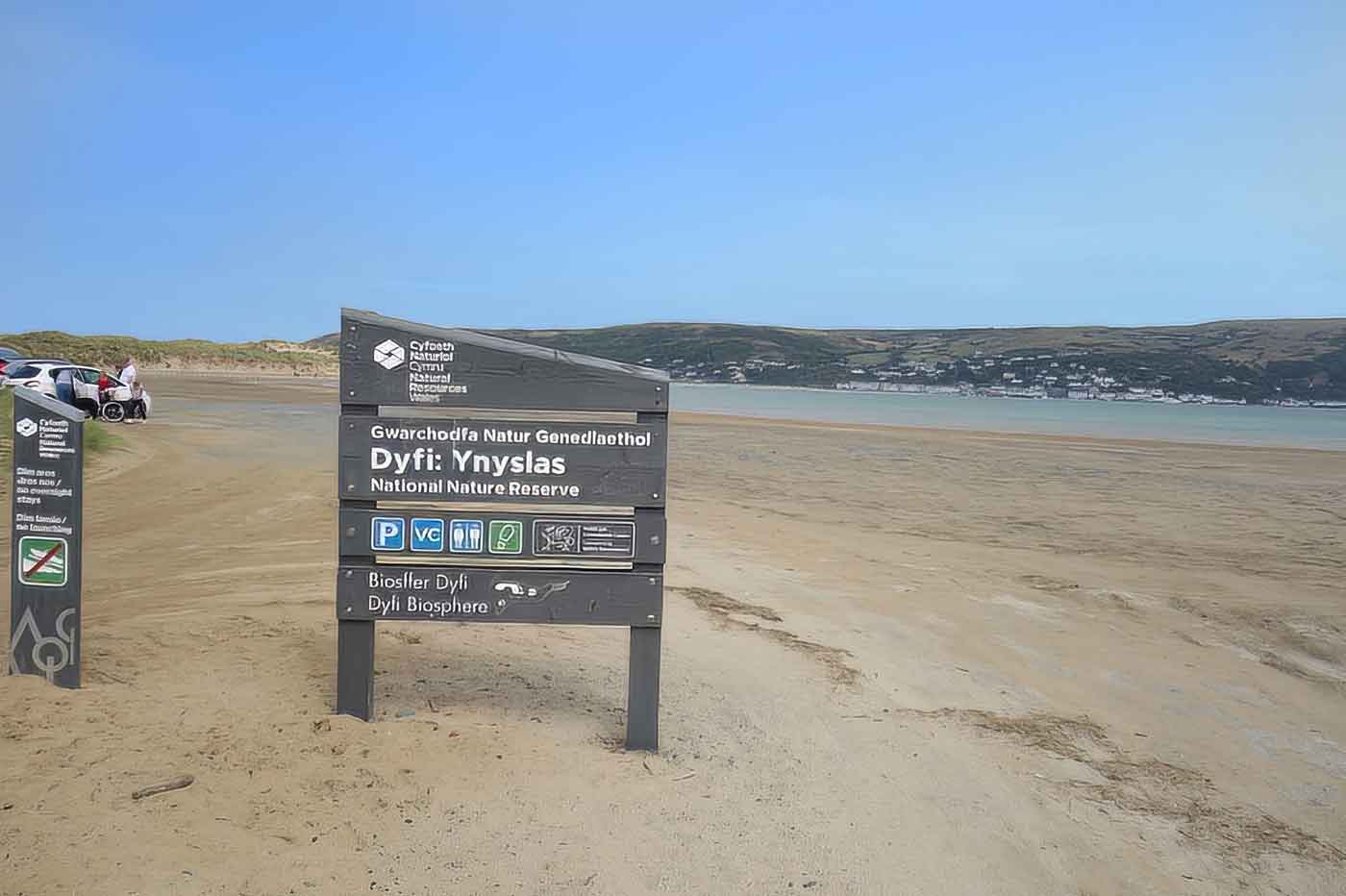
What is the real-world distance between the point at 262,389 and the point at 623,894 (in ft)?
157

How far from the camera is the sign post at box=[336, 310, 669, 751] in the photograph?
14.8ft

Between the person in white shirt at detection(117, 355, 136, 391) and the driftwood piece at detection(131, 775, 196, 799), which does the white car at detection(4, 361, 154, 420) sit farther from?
the driftwood piece at detection(131, 775, 196, 799)

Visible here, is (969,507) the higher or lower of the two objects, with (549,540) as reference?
lower

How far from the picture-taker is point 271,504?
1155cm

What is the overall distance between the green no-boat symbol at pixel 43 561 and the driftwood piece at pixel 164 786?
1537 mm

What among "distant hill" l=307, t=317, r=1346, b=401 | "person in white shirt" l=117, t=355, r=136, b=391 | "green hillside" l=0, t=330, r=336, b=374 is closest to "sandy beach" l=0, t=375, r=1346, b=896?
"person in white shirt" l=117, t=355, r=136, b=391

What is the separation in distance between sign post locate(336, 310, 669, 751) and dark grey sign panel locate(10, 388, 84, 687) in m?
1.34

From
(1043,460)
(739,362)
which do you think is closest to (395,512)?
(1043,460)

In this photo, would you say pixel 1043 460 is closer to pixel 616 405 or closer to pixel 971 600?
pixel 971 600

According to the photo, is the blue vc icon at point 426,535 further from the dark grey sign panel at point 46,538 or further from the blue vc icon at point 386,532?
the dark grey sign panel at point 46,538

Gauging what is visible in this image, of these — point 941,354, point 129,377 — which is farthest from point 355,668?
point 941,354

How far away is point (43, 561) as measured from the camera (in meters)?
4.80

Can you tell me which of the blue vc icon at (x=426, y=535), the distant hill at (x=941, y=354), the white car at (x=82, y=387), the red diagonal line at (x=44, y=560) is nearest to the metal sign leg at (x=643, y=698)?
the blue vc icon at (x=426, y=535)

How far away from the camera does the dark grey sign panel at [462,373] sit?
4516 mm
